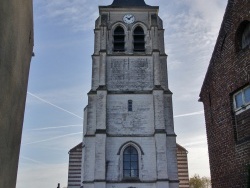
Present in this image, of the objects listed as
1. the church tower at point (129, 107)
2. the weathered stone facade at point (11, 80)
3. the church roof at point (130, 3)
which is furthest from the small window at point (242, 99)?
the church roof at point (130, 3)

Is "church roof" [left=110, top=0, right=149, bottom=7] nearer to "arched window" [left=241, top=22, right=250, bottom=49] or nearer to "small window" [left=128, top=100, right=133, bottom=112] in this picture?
"small window" [left=128, top=100, right=133, bottom=112]

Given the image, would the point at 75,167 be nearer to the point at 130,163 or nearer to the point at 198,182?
the point at 130,163

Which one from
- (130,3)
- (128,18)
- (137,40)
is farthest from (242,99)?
(130,3)

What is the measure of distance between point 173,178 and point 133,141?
11.8 ft

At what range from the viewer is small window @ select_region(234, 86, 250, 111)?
26.3 ft

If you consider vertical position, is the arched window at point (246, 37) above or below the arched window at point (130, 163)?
above

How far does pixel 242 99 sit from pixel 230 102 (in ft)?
1.75

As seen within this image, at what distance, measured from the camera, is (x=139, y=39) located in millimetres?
26641

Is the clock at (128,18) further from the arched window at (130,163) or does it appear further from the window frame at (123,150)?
the arched window at (130,163)

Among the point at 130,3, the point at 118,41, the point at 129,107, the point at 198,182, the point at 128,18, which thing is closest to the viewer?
the point at 129,107

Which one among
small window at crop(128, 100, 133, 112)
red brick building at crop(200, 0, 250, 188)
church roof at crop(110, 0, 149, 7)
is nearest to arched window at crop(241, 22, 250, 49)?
red brick building at crop(200, 0, 250, 188)

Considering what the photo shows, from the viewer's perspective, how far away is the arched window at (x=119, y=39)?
26.1 m

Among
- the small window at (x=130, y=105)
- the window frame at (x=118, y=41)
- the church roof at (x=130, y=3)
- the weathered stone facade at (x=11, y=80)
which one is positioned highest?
the church roof at (x=130, y=3)

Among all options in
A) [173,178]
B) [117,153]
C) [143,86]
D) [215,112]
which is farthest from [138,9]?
[215,112]
